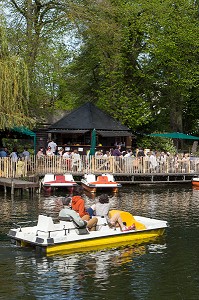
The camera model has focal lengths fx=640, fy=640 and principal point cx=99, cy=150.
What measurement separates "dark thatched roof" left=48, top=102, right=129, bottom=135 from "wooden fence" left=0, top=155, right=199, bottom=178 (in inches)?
223

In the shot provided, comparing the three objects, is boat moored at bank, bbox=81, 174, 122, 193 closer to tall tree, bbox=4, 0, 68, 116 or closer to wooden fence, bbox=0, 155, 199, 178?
wooden fence, bbox=0, 155, 199, 178

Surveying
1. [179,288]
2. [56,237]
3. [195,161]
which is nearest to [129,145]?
[195,161]

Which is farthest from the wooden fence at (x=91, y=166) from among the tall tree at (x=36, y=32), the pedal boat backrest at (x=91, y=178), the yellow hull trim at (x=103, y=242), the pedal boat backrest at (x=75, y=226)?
the pedal boat backrest at (x=75, y=226)

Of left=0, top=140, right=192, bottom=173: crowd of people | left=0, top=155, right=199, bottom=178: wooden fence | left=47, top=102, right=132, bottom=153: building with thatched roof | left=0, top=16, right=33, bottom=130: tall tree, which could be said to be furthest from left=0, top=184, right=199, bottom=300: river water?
left=47, top=102, right=132, bottom=153: building with thatched roof

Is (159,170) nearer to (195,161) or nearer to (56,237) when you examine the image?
(195,161)

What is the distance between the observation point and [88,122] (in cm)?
4631

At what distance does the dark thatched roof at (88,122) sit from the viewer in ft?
151

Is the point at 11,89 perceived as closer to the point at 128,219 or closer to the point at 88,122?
the point at 88,122

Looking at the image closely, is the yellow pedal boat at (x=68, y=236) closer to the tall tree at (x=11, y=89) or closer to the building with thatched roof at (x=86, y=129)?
the tall tree at (x=11, y=89)

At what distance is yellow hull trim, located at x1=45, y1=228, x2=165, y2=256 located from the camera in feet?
65.0

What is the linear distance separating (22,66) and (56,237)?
20.0 m

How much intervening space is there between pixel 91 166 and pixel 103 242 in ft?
63.8

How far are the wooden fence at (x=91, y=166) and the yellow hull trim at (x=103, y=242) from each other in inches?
619

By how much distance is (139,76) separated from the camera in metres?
52.6
